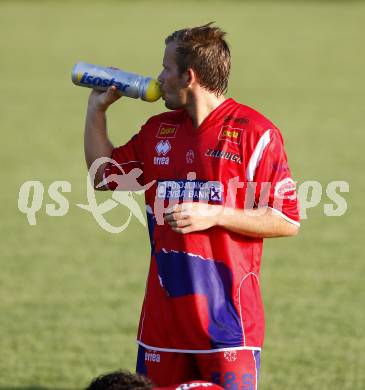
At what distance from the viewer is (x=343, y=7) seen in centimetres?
3850

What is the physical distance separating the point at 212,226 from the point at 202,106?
602 mm

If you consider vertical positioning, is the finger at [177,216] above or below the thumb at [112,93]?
below

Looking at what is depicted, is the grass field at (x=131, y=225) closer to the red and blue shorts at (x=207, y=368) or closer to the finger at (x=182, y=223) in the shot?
the red and blue shorts at (x=207, y=368)

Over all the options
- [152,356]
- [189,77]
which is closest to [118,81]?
[189,77]

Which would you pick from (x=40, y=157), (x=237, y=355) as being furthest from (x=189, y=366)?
(x=40, y=157)

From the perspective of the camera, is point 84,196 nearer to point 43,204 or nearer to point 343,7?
point 43,204

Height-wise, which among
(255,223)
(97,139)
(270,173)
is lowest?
(255,223)

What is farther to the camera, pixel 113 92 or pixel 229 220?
pixel 113 92

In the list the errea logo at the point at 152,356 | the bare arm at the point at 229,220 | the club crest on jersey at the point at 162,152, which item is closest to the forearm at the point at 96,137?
the club crest on jersey at the point at 162,152

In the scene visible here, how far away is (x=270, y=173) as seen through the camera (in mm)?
4656

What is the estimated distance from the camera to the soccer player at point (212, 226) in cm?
466

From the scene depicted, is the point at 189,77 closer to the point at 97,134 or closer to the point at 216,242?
the point at 97,134

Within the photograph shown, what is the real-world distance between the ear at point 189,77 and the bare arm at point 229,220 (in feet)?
2.03

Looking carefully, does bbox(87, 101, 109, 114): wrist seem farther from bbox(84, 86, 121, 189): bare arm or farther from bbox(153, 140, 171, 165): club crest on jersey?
bbox(153, 140, 171, 165): club crest on jersey
